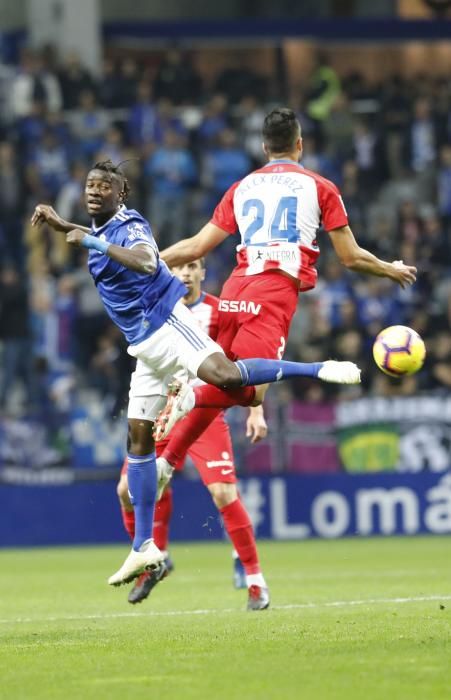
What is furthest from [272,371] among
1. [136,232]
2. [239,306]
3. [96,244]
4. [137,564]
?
[137,564]

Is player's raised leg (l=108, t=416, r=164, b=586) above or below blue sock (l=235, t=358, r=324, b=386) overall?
below

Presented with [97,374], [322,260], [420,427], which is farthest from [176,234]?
[420,427]

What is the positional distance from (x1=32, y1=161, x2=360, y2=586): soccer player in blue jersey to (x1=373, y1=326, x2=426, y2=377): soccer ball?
31 centimetres

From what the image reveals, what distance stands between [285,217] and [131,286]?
45.8 inches

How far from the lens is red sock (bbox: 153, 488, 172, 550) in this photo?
1199cm

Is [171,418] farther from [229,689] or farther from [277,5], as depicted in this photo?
[277,5]

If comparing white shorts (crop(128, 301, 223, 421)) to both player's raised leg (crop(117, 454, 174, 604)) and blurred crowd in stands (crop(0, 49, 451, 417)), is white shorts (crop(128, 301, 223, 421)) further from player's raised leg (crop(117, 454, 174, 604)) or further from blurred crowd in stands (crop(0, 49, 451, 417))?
blurred crowd in stands (crop(0, 49, 451, 417))

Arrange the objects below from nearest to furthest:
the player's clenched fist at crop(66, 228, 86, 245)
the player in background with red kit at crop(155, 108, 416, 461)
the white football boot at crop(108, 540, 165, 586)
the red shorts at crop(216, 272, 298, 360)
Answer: the player's clenched fist at crop(66, 228, 86, 245), the white football boot at crop(108, 540, 165, 586), the player in background with red kit at crop(155, 108, 416, 461), the red shorts at crop(216, 272, 298, 360)

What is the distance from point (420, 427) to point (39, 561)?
4889mm

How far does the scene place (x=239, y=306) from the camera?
406 inches

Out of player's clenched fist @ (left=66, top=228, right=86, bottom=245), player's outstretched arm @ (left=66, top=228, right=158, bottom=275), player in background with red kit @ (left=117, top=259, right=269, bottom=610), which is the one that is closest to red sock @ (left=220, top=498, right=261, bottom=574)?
player in background with red kit @ (left=117, top=259, right=269, bottom=610)

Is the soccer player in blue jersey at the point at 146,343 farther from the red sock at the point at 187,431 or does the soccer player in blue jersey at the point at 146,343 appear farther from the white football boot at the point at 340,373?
the red sock at the point at 187,431

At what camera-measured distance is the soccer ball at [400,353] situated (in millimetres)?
9773

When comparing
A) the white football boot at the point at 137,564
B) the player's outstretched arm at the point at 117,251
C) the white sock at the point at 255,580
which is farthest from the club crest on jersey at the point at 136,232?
the white sock at the point at 255,580
